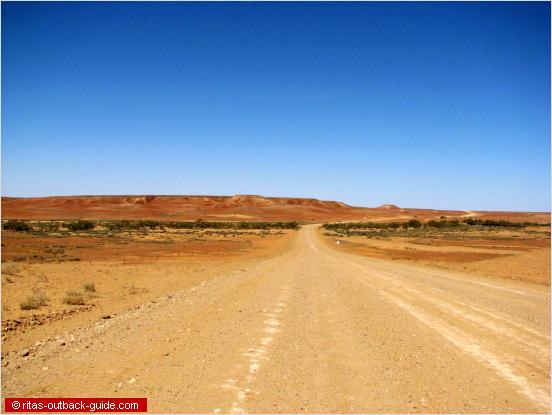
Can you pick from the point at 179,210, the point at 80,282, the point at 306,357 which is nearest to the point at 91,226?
the point at 80,282

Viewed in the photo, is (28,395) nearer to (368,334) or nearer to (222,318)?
(222,318)

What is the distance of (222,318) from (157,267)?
1544 centimetres

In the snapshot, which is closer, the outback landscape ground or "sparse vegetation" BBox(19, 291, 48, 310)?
the outback landscape ground

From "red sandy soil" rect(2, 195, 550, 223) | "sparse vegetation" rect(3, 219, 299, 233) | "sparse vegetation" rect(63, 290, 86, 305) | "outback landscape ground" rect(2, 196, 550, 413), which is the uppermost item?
"red sandy soil" rect(2, 195, 550, 223)

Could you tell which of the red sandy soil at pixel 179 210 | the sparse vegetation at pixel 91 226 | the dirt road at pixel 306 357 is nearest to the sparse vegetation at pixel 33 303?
the dirt road at pixel 306 357

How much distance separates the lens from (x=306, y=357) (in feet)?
23.8

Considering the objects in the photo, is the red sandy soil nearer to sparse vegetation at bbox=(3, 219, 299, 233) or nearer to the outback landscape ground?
sparse vegetation at bbox=(3, 219, 299, 233)

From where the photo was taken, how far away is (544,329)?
948 centimetres

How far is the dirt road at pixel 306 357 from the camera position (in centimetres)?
570

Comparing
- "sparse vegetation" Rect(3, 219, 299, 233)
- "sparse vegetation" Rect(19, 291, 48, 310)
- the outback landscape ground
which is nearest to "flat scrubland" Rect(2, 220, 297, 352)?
"sparse vegetation" Rect(19, 291, 48, 310)

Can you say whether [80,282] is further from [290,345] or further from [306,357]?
[306,357]

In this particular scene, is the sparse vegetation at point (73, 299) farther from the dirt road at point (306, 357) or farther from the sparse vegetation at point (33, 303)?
the dirt road at point (306, 357)

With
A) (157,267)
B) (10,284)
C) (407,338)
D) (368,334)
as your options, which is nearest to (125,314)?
(368,334)

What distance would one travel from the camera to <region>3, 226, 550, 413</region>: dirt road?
224 inches
